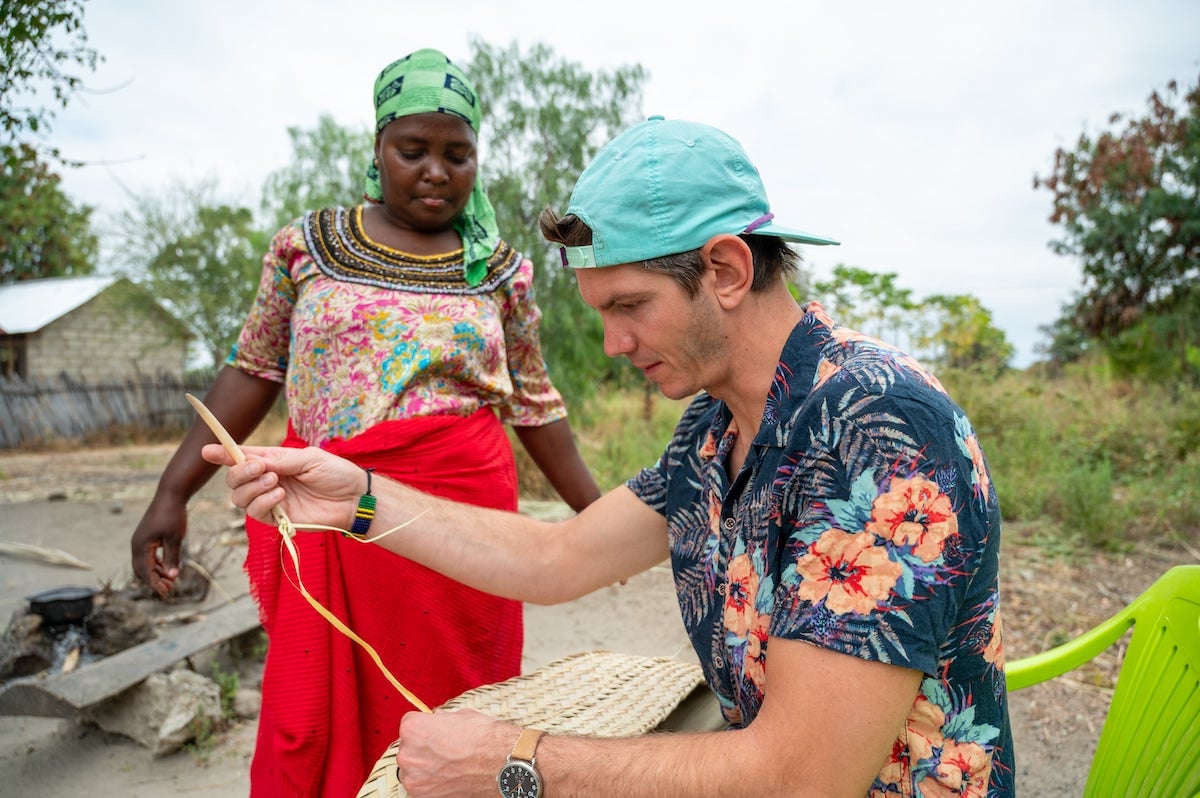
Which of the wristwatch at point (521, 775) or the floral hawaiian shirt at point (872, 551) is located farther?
the wristwatch at point (521, 775)

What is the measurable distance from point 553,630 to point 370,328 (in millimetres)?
2940

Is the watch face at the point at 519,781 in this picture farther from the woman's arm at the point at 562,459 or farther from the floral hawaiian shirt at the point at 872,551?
the woman's arm at the point at 562,459

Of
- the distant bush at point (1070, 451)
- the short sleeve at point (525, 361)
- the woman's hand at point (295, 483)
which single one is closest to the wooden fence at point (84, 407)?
the distant bush at point (1070, 451)

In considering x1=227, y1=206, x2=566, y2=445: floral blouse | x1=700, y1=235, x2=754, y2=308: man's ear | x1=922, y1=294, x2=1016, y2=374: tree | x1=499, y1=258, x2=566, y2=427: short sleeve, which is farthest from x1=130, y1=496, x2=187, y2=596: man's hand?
x1=922, y1=294, x2=1016, y2=374: tree

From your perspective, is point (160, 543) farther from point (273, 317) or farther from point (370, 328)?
point (370, 328)

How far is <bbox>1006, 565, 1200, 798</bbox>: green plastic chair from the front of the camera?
59.6 inches

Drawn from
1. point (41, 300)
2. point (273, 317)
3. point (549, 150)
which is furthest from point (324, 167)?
point (41, 300)

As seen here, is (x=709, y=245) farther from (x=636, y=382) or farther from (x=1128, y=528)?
(x=636, y=382)

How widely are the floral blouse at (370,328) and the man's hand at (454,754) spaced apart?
884mm

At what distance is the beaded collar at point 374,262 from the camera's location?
2.21 metres

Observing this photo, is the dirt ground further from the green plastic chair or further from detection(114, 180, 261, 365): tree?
detection(114, 180, 261, 365): tree

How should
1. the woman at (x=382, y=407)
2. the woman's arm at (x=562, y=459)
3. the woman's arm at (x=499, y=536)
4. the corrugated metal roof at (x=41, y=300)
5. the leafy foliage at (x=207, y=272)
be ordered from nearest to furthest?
1. the woman's arm at (x=499, y=536)
2. the woman at (x=382, y=407)
3. the woman's arm at (x=562, y=459)
4. the leafy foliage at (x=207, y=272)
5. the corrugated metal roof at (x=41, y=300)

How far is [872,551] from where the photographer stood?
1.14m

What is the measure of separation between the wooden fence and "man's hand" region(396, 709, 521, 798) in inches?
719
